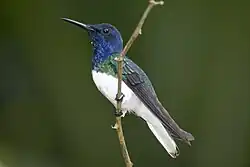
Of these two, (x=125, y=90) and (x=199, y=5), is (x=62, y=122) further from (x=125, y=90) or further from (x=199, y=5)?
(x=125, y=90)

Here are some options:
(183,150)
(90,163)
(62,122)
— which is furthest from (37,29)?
(183,150)

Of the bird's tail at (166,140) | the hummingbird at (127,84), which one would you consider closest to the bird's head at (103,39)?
the hummingbird at (127,84)

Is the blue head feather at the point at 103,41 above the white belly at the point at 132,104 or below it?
above

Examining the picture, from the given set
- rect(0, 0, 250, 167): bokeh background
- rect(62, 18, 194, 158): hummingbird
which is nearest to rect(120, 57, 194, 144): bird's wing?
rect(62, 18, 194, 158): hummingbird

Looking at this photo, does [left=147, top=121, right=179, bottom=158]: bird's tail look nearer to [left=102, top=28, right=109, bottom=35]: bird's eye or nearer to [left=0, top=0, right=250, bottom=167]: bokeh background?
[left=102, top=28, right=109, bottom=35]: bird's eye

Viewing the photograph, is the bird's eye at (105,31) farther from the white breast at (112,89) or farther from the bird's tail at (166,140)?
the bird's tail at (166,140)
